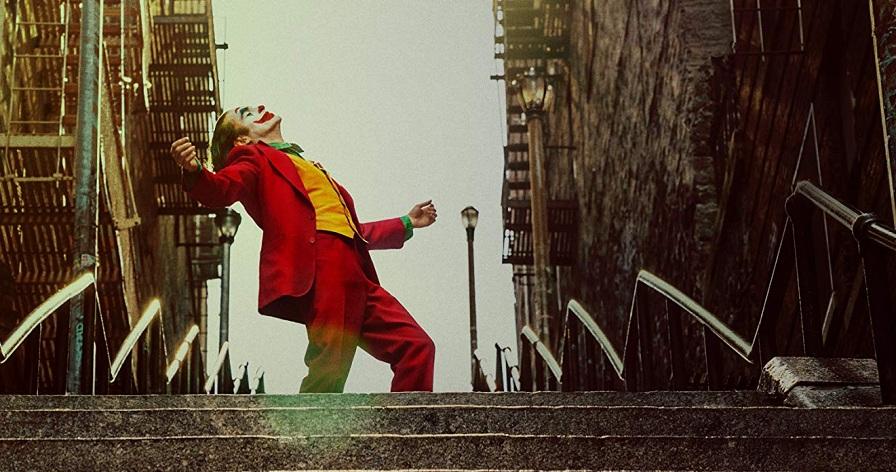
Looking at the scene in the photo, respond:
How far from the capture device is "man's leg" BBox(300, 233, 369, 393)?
6.68m

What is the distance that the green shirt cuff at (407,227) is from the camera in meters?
7.59

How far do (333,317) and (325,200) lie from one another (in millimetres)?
682

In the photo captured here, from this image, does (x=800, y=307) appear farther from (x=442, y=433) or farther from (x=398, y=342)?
(x=442, y=433)

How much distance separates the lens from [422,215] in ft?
25.1

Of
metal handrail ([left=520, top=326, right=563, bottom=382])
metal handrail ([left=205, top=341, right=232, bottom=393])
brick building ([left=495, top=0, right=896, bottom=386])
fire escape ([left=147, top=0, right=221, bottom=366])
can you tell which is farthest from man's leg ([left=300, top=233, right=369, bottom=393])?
fire escape ([left=147, top=0, right=221, bottom=366])

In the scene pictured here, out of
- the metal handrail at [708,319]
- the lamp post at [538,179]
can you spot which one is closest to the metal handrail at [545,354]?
the metal handrail at [708,319]

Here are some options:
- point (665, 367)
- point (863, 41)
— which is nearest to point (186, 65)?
point (665, 367)

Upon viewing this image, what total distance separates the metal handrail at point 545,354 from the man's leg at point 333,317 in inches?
141

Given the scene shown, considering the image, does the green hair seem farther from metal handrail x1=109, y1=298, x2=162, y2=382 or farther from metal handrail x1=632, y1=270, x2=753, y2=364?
metal handrail x1=632, y1=270, x2=753, y2=364

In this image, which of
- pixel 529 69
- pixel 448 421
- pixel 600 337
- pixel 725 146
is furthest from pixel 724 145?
pixel 529 69

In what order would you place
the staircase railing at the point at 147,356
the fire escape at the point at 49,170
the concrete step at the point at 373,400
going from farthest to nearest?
the fire escape at the point at 49,170 < the staircase railing at the point at 147,356 < the concrete step at the point at 373,400

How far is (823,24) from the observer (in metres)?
8.76

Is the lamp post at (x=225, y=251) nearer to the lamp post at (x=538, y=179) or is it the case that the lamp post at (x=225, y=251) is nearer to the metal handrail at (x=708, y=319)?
the lamp post at (x=538, y=179)

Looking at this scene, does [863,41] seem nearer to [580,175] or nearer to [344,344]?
[344,344]
